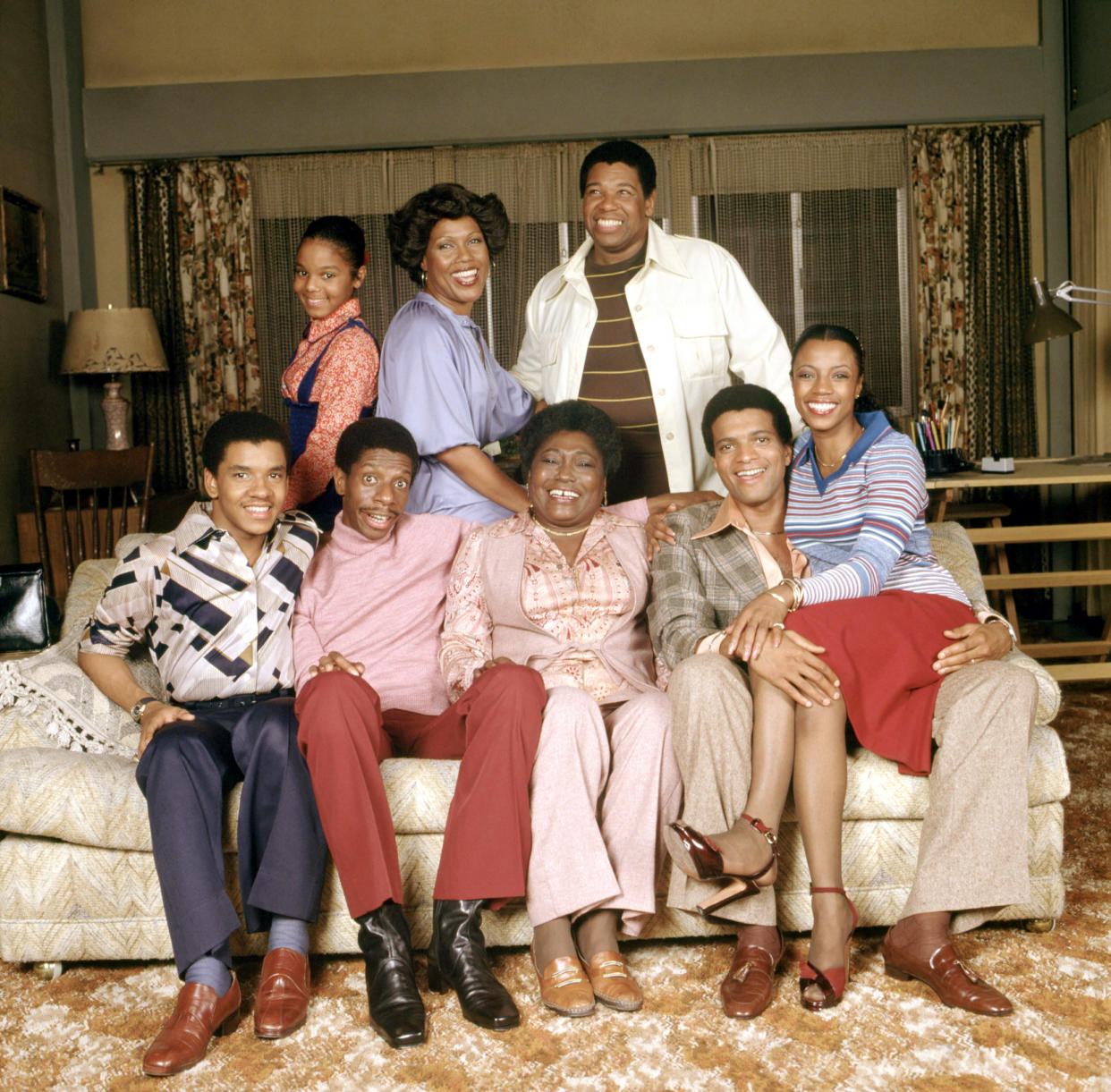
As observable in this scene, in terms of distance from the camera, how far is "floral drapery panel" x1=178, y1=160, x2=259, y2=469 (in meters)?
5.91

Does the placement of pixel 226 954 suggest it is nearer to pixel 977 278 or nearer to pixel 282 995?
pixel 282 995

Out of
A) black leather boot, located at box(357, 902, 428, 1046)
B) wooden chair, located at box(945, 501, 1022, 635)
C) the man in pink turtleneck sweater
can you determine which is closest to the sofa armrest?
the man in pink turtleneck sweater

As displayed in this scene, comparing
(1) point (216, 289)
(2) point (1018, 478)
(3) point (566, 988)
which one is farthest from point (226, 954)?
(1) point (216, 289)

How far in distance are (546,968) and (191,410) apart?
4.86m

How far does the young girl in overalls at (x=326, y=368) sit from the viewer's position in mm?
2609

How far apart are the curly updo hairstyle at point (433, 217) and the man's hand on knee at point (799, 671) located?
4.23 ft

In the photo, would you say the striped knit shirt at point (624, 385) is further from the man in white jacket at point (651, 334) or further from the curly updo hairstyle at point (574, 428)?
the curly updo hairstyle at point (574, 428)

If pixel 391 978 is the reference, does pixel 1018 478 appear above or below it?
above

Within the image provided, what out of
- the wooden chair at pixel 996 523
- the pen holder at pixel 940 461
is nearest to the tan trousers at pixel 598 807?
the pen holder at pixel 940 461

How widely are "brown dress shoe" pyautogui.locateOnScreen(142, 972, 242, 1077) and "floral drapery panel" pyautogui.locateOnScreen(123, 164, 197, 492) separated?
4533 mm

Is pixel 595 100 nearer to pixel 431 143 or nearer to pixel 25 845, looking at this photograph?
pixel 431 143

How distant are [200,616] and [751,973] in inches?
51.0

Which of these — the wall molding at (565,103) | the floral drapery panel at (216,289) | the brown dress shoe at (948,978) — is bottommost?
the brown dress shoe at (948,978)

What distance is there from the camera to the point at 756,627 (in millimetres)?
2068
